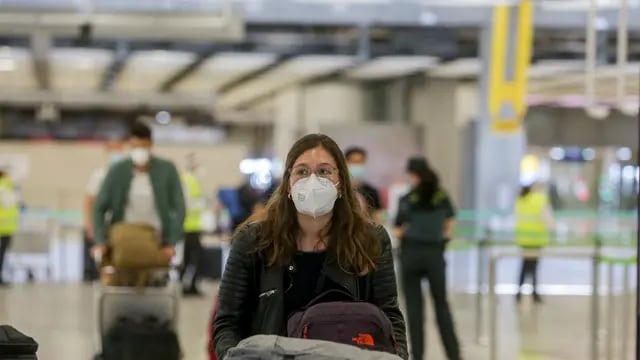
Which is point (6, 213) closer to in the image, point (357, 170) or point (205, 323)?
point (205, 323)

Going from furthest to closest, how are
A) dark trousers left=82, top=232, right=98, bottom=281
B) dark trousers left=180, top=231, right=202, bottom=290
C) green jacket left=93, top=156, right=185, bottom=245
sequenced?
dark trousers left=82, top=232, right=98, bottom=281 < dark trousers left=180, top=231, right=202, bottom=290 < green jacket left=93, top=156, right=185, bottom=245

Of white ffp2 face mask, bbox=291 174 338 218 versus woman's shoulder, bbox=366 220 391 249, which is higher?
white ffp2 face mask, bbox=291 174 338 218

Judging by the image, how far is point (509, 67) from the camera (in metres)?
10.7

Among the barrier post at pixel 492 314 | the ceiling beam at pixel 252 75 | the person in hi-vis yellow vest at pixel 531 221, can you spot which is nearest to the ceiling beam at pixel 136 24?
the barrier post at pixel 492 314

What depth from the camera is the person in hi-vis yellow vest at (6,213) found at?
38.9 ft

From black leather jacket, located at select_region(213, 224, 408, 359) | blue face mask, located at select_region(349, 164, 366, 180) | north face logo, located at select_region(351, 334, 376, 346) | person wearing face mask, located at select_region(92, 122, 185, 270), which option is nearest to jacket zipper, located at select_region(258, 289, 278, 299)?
black leather jacket, located at select_region(213, 224, 408, 359)

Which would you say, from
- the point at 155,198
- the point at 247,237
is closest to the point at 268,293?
the point at 247,237

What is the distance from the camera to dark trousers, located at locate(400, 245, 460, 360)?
6.59 metres

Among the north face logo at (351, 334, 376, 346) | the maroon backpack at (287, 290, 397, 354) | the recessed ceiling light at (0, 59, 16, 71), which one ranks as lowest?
the north face logo at (351, 334, 376, 346)

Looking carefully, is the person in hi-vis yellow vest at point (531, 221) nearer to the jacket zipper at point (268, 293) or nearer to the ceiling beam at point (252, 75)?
the ceiling beam at point (252, 75)

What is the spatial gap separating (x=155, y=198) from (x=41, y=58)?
12693 mm

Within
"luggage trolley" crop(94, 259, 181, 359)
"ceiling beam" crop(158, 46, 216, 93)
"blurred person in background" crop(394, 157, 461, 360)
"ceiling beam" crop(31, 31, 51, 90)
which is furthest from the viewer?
"ceiling beam" crop(158, 46, 216, 93)

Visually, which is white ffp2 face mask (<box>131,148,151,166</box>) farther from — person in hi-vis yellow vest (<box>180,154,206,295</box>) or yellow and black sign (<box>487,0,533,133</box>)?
person in hi-vis yellow vest (<box>180,154,206,295</box>)

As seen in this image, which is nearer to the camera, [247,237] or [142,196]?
[247,237]
